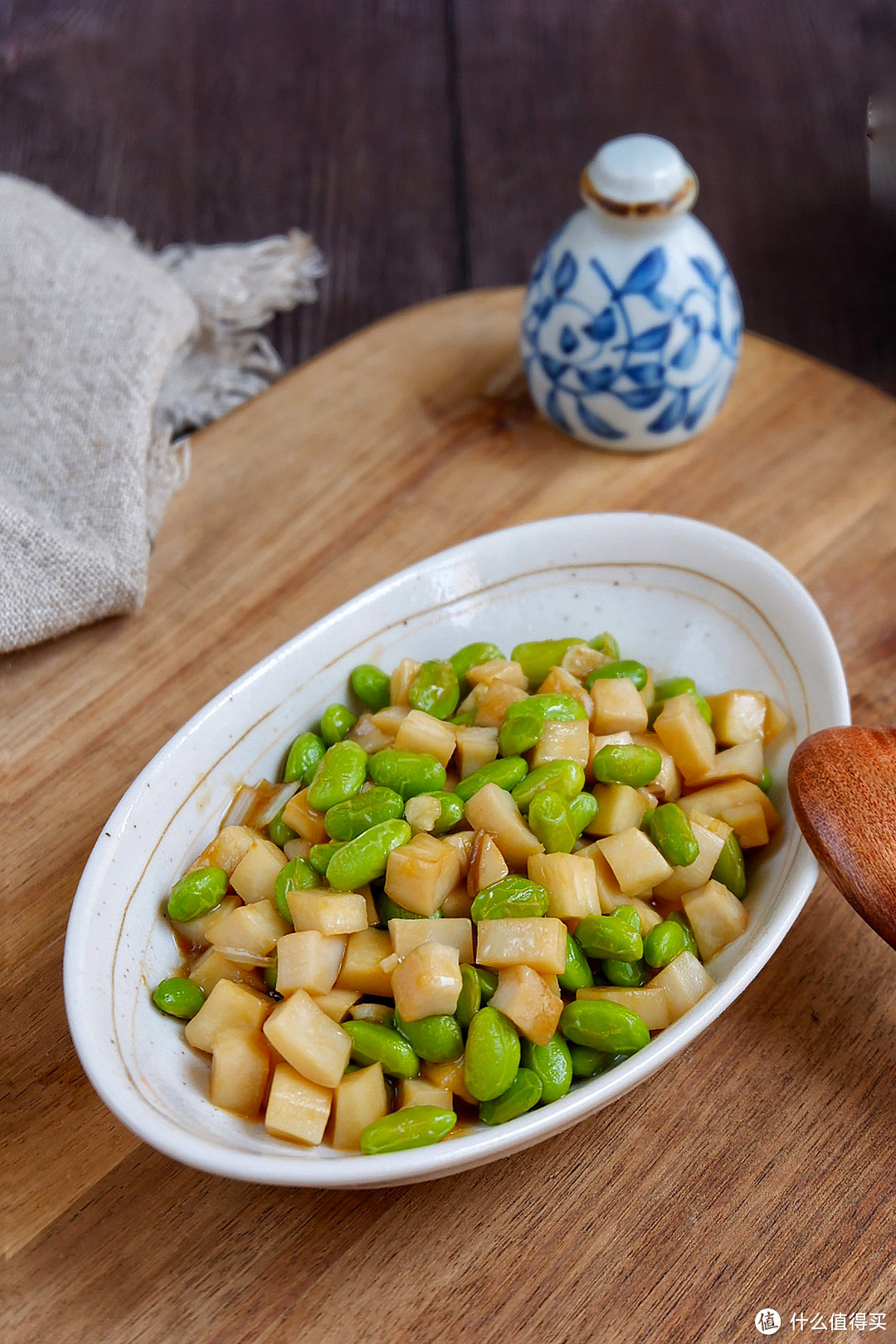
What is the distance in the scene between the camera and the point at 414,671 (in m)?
1.98

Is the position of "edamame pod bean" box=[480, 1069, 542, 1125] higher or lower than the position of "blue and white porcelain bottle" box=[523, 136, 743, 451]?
lower

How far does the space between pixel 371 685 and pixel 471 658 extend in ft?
0.58

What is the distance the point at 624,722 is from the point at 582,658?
0.18 metres

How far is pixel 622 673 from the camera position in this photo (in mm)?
1989

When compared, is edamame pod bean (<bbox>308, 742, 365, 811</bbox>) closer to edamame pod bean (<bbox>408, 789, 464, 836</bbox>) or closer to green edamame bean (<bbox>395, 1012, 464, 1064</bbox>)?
edamame pod bean (<bbox>408, 789, 464, 836</bbox>)

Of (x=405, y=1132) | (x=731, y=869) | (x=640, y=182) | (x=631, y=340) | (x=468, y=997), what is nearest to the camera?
(x=405, y=1132)

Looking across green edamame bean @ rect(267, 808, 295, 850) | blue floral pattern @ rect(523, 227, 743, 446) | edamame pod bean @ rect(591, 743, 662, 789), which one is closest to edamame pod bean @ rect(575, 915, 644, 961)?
edamame pod bean @ rect(591, 743, 662, 789)

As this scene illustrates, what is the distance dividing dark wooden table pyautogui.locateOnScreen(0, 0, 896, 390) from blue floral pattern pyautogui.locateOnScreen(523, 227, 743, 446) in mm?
892

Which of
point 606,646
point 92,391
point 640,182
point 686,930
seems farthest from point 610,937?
point 92,391

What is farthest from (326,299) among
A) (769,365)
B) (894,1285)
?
(894,1285)

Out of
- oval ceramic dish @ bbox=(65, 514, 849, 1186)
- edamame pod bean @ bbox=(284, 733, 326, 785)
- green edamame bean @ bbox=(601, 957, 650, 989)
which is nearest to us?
oval ceramic dish @ bbox=(65, 514, 849, 1186)

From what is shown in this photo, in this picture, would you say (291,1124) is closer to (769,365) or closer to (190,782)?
(190,782)

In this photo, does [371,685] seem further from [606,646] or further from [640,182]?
[640,182]

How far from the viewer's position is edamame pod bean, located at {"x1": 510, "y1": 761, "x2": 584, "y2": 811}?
1.75 metres
